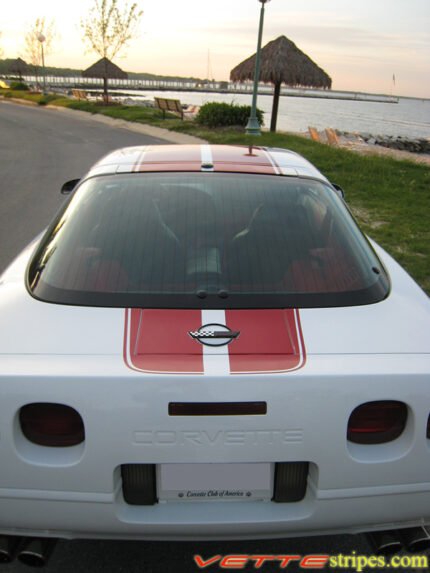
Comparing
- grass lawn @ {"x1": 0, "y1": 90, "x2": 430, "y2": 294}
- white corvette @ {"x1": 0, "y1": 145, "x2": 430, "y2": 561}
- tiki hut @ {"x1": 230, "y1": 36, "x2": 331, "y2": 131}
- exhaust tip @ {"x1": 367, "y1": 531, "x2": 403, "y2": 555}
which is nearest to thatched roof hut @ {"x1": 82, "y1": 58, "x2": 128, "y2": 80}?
tiki hut @ {"x1": 230, "y1": 36, "x2": 331, "y2": 131}

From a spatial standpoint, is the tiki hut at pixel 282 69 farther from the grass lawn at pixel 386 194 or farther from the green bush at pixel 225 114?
the grass lawn at pixel 386 194

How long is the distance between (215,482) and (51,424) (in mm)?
546

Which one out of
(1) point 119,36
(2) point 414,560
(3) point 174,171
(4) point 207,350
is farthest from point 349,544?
(1) point 119,36

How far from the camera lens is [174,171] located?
8.93 ft

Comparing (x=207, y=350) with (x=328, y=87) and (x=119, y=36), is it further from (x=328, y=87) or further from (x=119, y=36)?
(x=119, y=36)

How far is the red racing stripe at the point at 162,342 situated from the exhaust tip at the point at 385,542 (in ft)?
2.90

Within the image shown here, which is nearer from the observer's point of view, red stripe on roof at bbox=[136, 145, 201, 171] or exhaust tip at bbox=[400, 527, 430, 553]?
exhaust tip at bbox=[400, 527, 430, 553]

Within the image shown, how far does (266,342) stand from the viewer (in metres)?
1.81

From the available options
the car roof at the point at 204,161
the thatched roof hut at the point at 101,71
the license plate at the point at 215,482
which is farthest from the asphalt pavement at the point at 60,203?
the thatched roof hut at the point at 101,71

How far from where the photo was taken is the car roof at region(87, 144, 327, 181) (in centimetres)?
279

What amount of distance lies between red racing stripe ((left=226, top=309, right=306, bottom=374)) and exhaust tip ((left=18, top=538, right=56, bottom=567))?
2.87ft

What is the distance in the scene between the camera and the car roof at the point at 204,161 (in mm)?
2791

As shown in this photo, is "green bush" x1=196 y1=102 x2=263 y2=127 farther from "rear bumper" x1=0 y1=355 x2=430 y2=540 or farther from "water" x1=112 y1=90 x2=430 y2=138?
"rear bumper" x1=0 y1=355 x2=430 y2=540

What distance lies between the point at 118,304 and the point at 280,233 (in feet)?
2.78
